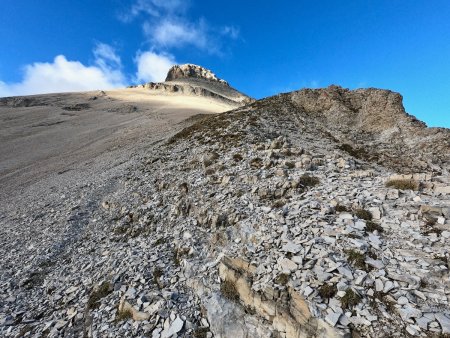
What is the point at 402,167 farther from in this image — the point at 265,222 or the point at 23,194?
the point at 23,194

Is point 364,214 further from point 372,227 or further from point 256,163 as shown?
point 256,163

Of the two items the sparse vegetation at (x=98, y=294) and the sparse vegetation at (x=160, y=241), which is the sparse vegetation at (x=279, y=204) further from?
the sparse vegetation at (x=98, y=294)

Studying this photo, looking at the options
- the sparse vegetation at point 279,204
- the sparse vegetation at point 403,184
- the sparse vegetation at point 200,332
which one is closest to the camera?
the sparse vegetation at point 200,332

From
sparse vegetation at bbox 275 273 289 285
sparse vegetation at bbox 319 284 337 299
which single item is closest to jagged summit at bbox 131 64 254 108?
sparse vegetation at bbox 275 273 289 285

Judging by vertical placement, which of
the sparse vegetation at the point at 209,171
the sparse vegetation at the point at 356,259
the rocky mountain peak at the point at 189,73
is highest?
the rocky mountain peak at the point at 189,73

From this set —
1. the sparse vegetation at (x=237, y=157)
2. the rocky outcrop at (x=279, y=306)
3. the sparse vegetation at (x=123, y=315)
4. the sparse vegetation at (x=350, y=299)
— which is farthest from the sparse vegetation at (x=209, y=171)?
the sparse vegetation at (x=350, y=299)

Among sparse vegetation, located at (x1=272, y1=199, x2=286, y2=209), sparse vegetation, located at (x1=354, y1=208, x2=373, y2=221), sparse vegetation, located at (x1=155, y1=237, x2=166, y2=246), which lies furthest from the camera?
sparse vegetation, located at (x1=155, y1=237, x2=166, y2=246)

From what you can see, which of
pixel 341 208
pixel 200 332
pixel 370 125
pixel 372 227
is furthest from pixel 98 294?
pixel 370 125

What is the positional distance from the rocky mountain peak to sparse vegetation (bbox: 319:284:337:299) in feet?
511

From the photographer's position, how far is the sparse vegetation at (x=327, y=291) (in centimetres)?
899

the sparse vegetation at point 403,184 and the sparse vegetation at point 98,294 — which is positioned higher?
the sparse vegetation at point 403,184

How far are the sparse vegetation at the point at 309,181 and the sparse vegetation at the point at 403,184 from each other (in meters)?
3.72

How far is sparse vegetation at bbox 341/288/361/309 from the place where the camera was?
8.52 metres

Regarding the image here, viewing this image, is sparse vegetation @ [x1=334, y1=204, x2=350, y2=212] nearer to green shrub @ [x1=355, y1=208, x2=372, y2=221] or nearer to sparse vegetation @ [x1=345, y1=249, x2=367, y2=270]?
green shrub @ [x1=355, y1=208, x2=372, y2=221]
